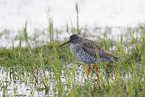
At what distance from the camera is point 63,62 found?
5.48 meters

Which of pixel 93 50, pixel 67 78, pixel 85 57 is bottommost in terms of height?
pixel 67 78

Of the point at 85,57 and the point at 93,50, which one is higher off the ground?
the point at 93,50

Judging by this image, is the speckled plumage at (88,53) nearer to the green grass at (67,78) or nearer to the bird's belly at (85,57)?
the bird's belly at (85,57)

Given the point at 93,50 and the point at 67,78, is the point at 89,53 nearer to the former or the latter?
the point at 93,50

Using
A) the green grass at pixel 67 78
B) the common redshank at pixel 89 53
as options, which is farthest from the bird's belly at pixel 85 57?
the green grass at pixel 67 78

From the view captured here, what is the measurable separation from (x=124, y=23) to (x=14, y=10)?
494 cm

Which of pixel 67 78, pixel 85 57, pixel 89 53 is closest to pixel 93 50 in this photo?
pixel 89 53

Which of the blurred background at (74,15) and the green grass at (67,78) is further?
the blurred background at (74,15)

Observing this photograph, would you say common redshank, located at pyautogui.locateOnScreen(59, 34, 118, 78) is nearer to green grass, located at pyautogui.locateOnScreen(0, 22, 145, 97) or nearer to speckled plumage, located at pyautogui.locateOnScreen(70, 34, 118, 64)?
speckled plumage, located at pyautogui.locateOnScreen(70, 34, 118, 64)

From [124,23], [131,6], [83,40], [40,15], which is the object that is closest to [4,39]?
[40,15]

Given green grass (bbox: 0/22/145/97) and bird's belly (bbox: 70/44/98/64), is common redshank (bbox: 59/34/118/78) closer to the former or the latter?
bird's belly (bbox: 70/44/98/64)

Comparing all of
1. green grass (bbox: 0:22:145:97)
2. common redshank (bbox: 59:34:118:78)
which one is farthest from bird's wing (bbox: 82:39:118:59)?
green grass (bbox: 0:22:145:97)

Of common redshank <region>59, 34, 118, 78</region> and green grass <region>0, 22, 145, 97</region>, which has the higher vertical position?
common redshank <region>59, 34, 118, 78</region>

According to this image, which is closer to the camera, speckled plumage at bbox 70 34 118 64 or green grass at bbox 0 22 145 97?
green grass at bbox 0 22 145 97
